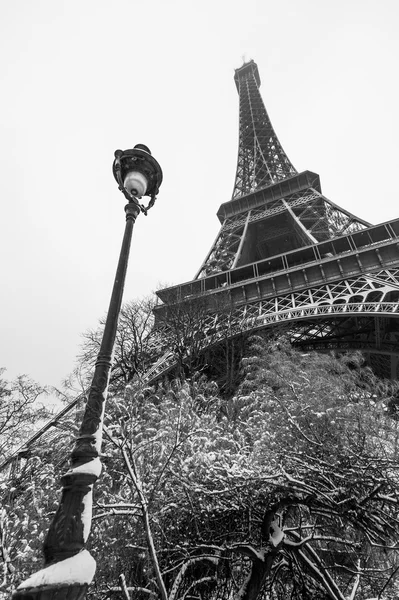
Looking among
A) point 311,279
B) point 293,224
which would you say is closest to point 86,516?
point 311,279

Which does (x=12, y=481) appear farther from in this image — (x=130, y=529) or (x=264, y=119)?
(x=264, y=119)

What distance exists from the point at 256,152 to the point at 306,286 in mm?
31771

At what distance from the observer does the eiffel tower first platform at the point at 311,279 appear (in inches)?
687

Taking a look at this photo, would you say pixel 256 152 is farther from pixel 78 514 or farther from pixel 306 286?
pixel 78 514

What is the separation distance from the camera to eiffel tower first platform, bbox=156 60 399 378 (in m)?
17.5

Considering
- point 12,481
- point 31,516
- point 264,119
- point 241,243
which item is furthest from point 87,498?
point 264,119

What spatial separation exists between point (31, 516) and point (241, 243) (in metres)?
25.6

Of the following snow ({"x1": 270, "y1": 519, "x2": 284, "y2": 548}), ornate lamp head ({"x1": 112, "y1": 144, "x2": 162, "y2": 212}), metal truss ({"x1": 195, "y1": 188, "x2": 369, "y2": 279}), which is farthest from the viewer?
metal truss ({"x1": 195, "y1": 188, "x2": 369, "y2": 279})

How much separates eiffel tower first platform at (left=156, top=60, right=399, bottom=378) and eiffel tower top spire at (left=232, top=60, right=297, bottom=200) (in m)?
5.62

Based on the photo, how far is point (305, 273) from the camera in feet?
67.8

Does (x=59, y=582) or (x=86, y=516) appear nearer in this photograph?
(x=59, y=582)

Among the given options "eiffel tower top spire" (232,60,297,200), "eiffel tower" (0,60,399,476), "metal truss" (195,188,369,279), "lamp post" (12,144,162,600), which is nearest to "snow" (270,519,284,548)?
"lamp post" (12,144,162,600)

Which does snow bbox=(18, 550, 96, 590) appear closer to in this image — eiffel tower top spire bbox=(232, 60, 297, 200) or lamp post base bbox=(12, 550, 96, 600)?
lamp post base bbox=(12, 550, 96, 600)

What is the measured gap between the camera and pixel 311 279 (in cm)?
2045
